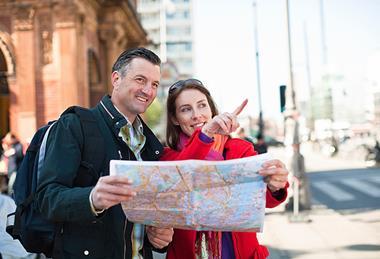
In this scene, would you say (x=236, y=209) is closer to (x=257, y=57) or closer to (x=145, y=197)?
(x=145, y=197)

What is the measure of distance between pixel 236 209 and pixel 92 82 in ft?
60.1

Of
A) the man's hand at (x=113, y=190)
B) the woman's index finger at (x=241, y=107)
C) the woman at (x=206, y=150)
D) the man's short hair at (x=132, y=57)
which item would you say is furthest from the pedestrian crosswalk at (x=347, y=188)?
the man's hand at (x=113, y=190)

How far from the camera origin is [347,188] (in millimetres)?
15484

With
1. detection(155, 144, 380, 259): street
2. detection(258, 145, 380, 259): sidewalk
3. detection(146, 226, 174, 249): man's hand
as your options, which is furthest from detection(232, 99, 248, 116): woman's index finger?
detection(258, 145, 380, 259): sidewalk

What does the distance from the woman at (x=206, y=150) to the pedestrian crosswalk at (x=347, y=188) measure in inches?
448

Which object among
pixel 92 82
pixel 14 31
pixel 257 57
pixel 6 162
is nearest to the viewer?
pixel 6 162

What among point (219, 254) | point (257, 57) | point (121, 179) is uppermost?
point (257, 57)

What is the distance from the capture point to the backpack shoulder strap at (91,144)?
2.03 m

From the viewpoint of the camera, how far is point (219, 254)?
91.7 inches

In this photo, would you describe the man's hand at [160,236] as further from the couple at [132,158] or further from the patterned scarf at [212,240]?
the patterned scarf at [212,240]

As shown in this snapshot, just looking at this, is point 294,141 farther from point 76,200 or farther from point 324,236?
point 76,200

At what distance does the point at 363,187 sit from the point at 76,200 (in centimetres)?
1498

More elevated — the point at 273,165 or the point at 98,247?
the point at 273,165

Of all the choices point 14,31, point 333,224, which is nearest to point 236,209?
point 333,224
